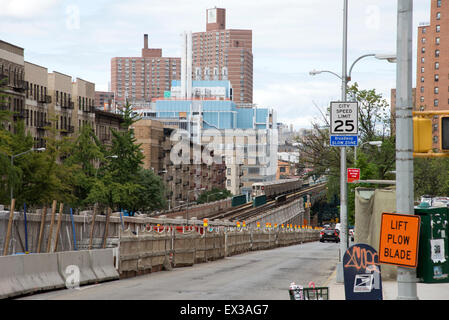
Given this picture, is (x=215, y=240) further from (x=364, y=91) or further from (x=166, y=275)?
(x=364, y=91)

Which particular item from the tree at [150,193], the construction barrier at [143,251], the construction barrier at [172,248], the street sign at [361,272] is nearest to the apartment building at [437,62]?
the tree at [150,193]

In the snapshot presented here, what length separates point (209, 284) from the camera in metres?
24.2

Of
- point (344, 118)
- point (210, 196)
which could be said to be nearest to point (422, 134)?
point (344, 118)

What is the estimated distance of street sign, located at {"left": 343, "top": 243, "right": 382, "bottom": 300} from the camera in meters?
12.4

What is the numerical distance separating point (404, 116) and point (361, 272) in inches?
111

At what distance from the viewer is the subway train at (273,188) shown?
136750mm

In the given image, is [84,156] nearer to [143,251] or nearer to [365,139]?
[365,139]

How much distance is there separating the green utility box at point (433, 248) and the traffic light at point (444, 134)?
102cm

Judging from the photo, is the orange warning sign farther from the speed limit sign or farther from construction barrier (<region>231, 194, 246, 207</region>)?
construction barrier (<region>231, 194, 246, 207</region>)

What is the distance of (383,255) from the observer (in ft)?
36.7

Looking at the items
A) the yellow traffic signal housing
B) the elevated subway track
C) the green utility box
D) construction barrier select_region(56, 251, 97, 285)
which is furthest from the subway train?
the yellow traffic signal housing

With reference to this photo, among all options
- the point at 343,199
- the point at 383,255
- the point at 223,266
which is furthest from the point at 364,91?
the point at 383,255

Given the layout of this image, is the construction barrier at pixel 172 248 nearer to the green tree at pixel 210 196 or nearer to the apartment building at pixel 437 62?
the green tree at pixel 210 196
